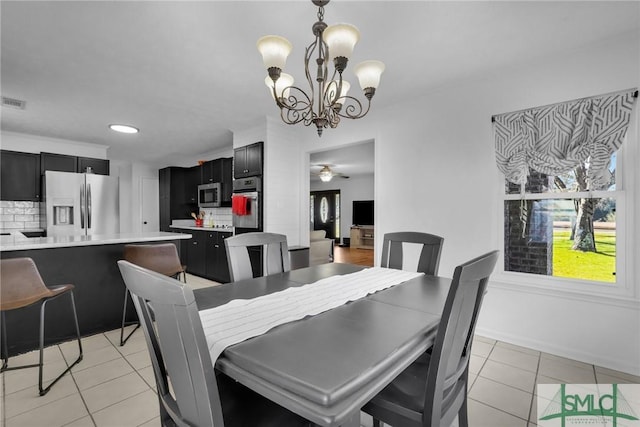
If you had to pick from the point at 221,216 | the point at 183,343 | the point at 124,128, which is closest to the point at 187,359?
the point at 183,343

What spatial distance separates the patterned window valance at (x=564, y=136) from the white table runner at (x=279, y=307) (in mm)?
1673

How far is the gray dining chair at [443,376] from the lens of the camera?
3.04 ft

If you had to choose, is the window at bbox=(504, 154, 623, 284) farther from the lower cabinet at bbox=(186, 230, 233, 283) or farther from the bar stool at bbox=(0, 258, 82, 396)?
the lower cabinet at bbox=(186, 230, 233, 283)

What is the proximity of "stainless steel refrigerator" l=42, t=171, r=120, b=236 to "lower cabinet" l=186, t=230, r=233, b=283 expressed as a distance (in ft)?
4.73

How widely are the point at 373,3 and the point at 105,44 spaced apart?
2037mm

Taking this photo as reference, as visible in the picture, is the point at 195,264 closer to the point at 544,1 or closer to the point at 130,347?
the point at 130,347

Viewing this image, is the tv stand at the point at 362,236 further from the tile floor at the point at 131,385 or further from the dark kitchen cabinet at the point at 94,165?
the tile floor at the point at 131,385

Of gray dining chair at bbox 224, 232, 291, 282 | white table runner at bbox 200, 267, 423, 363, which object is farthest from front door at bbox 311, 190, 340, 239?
white table runner at bbox 200, 267, 423, 363

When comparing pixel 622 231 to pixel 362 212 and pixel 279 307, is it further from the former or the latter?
pixel 362 212

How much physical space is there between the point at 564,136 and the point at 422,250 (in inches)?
60.8

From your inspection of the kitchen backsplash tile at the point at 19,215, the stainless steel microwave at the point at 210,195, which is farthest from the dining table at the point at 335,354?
the kitchen backsplash tile at the point at 19,215

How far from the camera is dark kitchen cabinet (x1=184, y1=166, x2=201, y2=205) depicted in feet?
21.2

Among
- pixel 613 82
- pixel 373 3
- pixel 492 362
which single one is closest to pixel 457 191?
pixel 613 82

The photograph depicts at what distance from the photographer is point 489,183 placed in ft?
9.12
